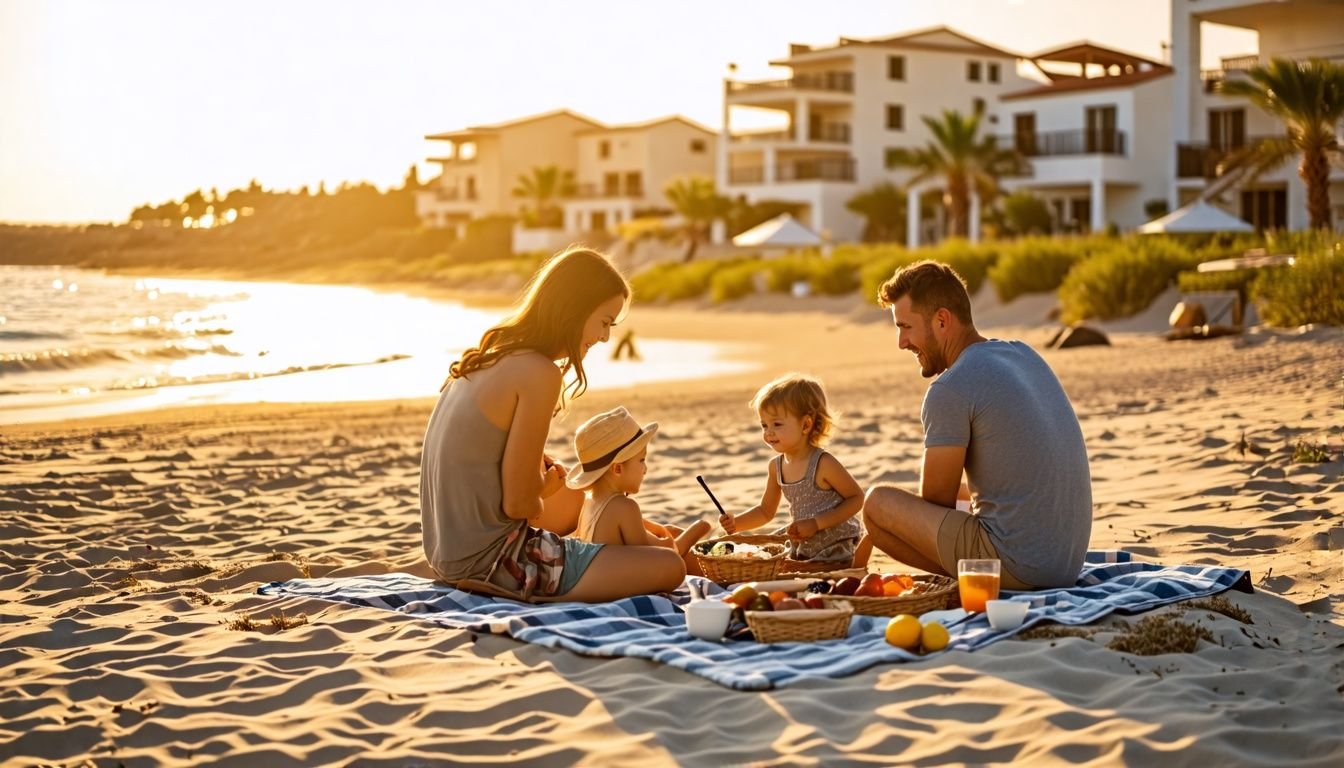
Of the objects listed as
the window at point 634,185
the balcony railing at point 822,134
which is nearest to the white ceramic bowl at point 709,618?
the balcony railing at point 822,134

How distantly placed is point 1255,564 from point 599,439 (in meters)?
2.69

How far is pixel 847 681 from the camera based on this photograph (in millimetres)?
4078

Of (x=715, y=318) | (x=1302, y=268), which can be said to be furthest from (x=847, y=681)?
(x=715, y=318)

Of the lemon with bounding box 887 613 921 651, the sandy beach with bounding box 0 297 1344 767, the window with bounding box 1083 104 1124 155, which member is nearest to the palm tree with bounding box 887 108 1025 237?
the window with bounding box 1083 104 1124 155

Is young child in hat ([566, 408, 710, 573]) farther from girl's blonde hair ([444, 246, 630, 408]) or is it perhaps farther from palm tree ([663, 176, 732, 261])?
palm tree ([663, 176, 732, 261])

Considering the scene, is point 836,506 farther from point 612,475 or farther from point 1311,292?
point 1311,292

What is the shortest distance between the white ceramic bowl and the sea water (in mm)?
9883

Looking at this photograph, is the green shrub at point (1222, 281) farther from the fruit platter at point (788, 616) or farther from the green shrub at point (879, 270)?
the fruit platter at point (788, 616)

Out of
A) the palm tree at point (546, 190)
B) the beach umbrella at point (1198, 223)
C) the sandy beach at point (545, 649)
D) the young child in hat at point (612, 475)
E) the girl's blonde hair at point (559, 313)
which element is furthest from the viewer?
the palm tree at point (546, 190)

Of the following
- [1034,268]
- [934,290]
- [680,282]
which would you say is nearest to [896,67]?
[680,282]

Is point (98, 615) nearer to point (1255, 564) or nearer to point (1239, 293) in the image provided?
point (1255, 564)

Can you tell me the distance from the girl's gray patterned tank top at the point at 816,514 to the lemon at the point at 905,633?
1256mm

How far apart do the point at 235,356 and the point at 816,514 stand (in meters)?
17.1

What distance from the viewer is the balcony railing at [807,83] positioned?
49.1 metres
